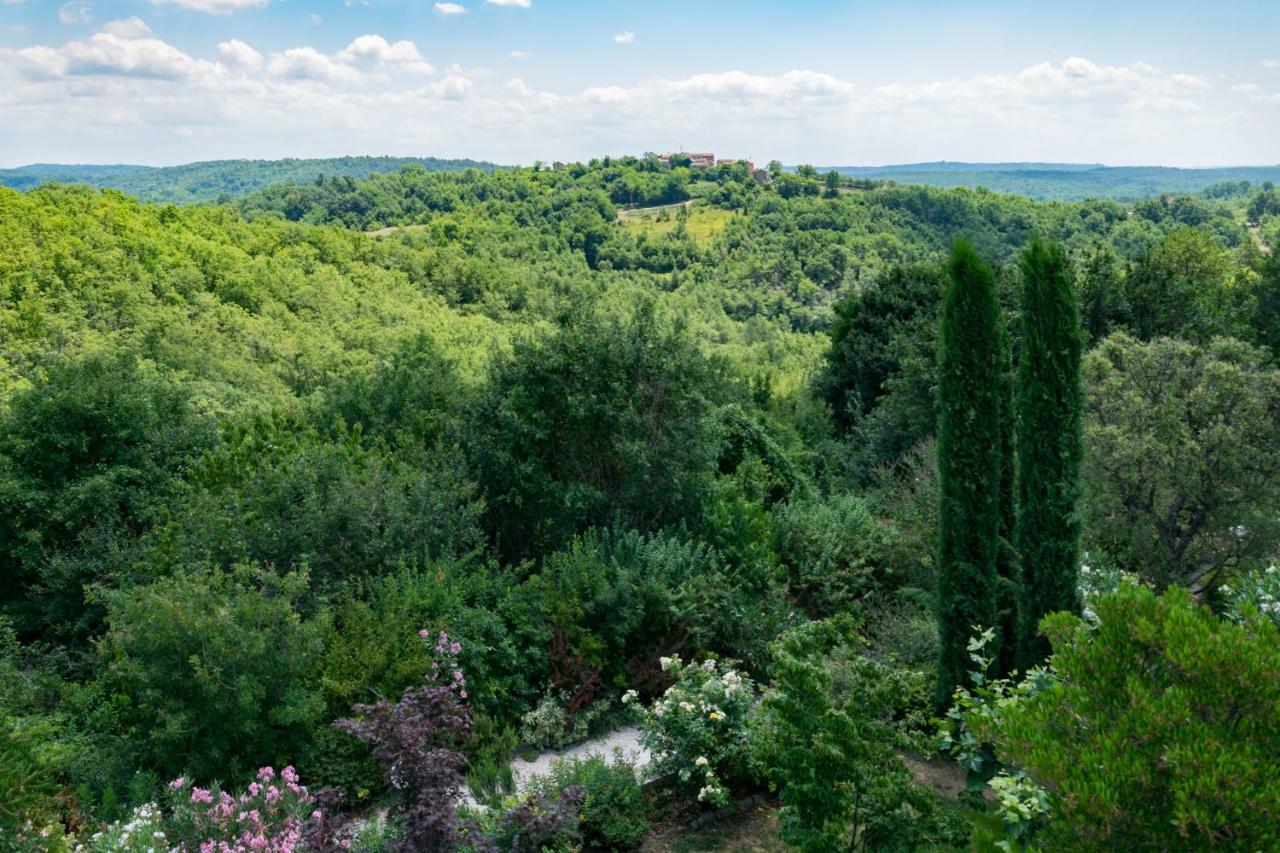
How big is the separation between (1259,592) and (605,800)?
6.06 metres

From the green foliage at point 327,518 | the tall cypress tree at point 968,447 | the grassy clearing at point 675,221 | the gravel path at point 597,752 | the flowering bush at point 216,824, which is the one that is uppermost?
the grassy clearing at point 675,221

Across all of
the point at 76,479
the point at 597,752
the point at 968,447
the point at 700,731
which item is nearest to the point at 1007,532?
the point at 968,447

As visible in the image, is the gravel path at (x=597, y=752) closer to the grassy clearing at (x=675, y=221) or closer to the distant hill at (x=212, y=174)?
the grassy clearing at (x=675, y=221)

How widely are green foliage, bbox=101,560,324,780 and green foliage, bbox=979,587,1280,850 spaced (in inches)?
237

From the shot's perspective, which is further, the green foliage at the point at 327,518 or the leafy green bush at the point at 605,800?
the green foliage at the point at 327,518

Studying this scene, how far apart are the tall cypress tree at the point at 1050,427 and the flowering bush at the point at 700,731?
314 centimetres

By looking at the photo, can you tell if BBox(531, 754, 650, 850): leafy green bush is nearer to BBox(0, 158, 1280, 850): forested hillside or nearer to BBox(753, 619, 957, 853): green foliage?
BBox(0, 158, 1280, 850): forested hillside

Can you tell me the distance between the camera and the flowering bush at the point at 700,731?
7012mm

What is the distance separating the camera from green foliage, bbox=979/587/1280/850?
2.87m

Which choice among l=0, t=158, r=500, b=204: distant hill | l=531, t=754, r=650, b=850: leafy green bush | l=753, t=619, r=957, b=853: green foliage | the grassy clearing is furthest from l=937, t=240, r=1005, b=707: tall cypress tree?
l=0, t=158, r=500, b=204: distant hill

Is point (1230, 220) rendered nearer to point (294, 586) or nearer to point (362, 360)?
point (362, 360)

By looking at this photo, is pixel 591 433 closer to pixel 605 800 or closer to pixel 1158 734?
pixel 605 800

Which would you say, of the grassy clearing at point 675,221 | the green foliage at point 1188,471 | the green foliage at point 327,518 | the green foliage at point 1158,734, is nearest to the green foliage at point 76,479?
the green foliage at point 327,518

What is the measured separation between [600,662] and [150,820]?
175 inches
